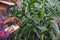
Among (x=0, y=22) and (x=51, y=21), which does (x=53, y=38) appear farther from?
(x=0, y=22)

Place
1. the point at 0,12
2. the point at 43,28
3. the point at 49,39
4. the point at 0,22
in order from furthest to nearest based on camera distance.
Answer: the point at 49,39 < the point at 43,28 < the point at 0,12 < the point at 0,22

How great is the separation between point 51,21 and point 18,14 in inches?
15.3

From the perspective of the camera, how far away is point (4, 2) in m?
1.90

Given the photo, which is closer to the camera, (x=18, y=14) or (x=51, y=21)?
(x=51, y=21)

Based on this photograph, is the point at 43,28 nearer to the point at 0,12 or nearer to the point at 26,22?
the point at 26,22

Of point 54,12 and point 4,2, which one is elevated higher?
point 4,2

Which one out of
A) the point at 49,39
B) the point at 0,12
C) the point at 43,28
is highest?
the point at 0,12

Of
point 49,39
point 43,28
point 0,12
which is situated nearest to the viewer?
point 0,12

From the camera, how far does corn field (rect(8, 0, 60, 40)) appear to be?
2.22 m

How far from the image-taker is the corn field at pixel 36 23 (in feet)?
7.27

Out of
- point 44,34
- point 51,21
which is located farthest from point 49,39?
point 51,21

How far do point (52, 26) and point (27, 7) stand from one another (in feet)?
1.16

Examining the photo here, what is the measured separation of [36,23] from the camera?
2238 mm

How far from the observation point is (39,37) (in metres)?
2.25
